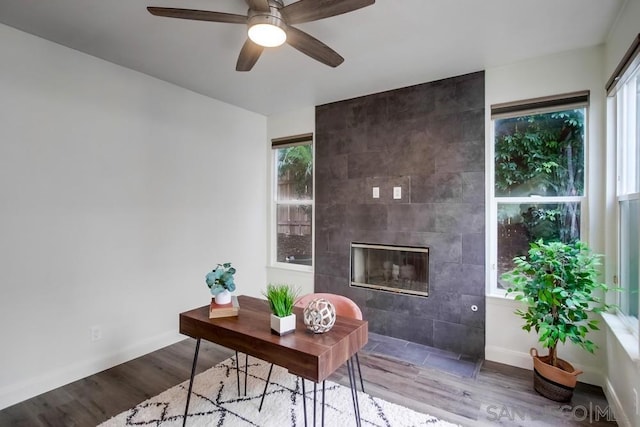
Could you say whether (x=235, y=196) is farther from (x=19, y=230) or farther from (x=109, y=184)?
(x=19, y=230)

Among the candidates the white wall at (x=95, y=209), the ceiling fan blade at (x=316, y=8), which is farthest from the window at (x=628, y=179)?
the white wall at (x=95, y=209)

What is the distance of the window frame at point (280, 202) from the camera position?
3.96 m

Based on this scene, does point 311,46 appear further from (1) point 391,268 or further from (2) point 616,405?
(2) point 616,405

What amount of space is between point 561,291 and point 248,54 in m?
2.58

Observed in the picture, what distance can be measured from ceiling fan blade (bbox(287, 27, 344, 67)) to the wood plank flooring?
2356 millimetres

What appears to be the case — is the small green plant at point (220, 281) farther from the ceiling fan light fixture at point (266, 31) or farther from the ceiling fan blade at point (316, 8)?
the ceiling fan blade at point (316, 8)

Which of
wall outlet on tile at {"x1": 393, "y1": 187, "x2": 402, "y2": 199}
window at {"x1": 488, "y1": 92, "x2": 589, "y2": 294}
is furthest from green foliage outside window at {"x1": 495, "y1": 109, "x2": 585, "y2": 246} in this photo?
wall outlet on tile at {"x1": 393, "y1": 187, "x2": 402, "y2": 199}

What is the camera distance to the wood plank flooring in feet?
6.74

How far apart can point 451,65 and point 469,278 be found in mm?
1875

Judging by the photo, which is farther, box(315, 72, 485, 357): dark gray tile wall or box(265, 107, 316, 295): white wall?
box(265, 107, 316, 295): white wall

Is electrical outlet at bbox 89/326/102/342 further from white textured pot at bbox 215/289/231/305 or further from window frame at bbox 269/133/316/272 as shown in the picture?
window frame at bbox 269/133/316/272

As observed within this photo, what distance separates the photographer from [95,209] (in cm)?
263

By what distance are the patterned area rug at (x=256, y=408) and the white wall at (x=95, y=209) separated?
846 millimetres

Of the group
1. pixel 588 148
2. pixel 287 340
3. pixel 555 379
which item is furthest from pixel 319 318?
pixel 588 148
